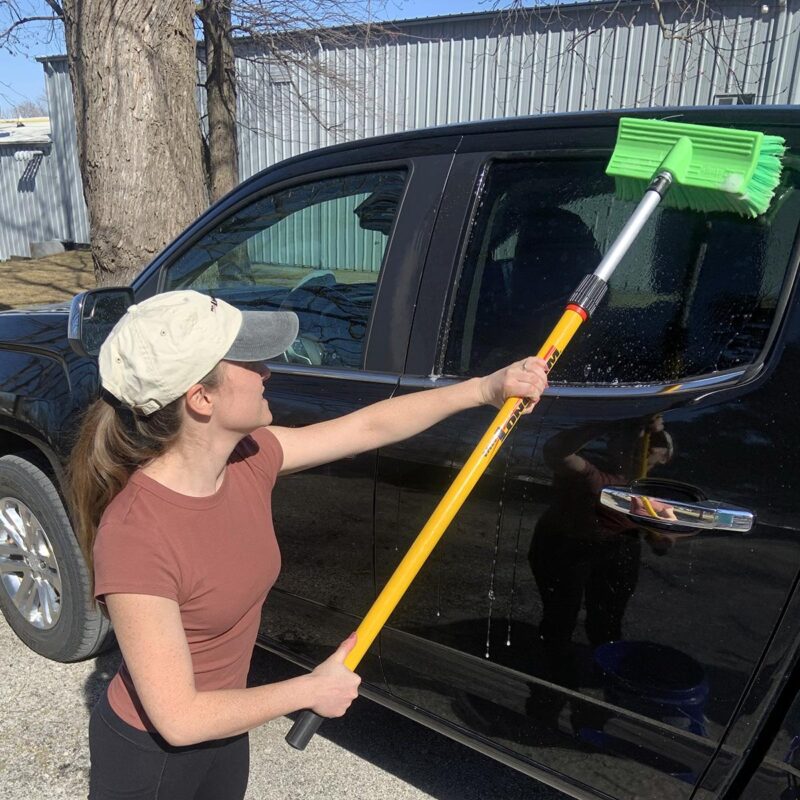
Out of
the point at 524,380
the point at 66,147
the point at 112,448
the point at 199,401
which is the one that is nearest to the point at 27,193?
the point at 66,147

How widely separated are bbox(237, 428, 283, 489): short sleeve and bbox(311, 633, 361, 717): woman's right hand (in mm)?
496

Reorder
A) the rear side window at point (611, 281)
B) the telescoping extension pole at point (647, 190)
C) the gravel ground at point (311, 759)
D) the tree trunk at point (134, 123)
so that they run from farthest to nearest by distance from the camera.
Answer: the tree trunk at point (134, 123) < the gravel ground at point (311, 759) < the rear side window at point (611, 281) < the telescoping extension pole at point (647, 190)

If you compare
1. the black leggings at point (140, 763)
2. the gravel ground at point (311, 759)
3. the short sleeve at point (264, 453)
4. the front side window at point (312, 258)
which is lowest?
the gravel ground at point (311, 759)

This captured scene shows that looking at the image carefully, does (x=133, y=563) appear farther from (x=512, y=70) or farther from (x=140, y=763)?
(x=512, y=70)

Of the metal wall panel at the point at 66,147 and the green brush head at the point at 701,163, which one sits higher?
the green brush head at the point at 701,163

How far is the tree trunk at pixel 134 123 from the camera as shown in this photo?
5176 millimetres

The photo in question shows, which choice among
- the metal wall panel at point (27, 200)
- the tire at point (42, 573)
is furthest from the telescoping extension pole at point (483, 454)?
the metal wall panel at point (27, 200)

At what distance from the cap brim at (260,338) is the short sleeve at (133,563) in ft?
1.15

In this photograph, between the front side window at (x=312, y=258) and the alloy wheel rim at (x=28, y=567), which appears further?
the alloy wheel rim at (x=28, y=567)

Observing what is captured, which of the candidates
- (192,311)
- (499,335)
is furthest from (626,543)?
(192,311)

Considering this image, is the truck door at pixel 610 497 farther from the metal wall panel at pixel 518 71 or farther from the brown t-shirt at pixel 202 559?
the metal wall panel at pixel 518 71

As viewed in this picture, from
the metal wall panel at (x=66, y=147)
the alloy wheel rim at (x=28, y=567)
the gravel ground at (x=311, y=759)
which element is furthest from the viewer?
the metal wall panel at (x=66, y=147)

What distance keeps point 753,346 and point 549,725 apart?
0.97 meters

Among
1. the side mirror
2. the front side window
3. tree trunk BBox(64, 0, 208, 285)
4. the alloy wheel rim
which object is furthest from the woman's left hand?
tree trunk BBox(64, 0, 208, 285)
